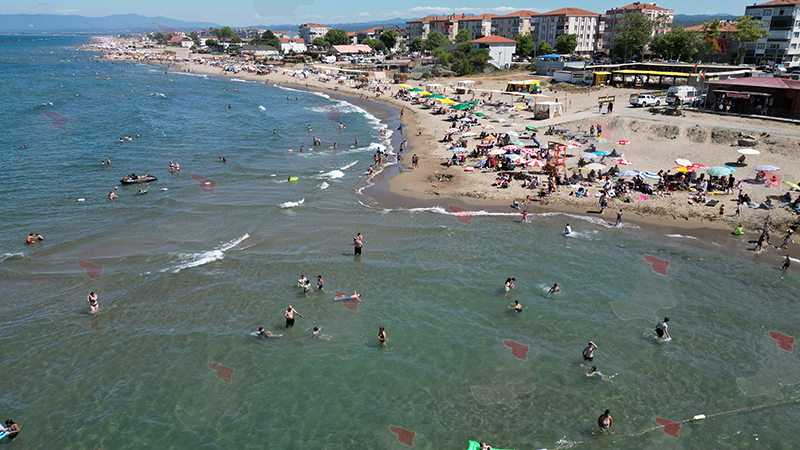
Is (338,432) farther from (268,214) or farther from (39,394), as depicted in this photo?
(268,214)

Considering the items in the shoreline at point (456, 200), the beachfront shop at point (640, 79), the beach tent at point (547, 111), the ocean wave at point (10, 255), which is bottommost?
the ocean wave at point (10, 255)

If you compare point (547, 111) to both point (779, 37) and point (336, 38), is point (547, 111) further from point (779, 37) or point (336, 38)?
point (336, 38)

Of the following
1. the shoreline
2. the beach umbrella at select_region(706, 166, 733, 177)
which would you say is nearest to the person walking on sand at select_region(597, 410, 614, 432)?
the shoreline

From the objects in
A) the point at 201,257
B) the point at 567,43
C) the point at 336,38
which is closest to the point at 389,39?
the point at 336,38

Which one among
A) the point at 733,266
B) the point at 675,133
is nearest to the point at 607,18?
the point at 675,133

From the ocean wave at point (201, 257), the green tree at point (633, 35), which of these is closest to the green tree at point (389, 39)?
the green tree at point (633, 35)

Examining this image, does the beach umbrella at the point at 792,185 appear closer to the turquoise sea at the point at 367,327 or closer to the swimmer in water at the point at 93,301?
the turquoise sea at the point at 367,327

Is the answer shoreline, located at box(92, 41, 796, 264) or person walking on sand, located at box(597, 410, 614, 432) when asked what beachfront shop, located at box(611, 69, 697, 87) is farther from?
person walking on sand, located at box(597, 410, 614, 432)
